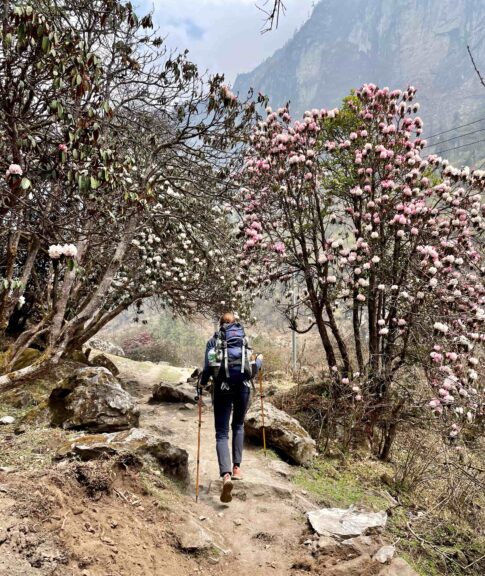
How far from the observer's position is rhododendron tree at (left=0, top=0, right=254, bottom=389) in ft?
13.5

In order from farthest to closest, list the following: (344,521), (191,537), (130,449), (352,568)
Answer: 1. (130,449)
2. (344,521)
3. (191,537)
4. (352,568)

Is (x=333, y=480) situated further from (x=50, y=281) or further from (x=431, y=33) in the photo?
(x=431, y=33)

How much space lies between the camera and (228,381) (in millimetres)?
5180

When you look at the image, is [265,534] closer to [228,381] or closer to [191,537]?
[191,537]

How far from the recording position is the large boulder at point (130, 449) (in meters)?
4.69

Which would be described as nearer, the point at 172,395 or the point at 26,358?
the point at 26,358

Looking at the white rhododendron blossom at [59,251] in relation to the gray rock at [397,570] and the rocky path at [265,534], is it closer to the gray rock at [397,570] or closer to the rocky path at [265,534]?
the rocky path at [265,534]

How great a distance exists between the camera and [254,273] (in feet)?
33.1

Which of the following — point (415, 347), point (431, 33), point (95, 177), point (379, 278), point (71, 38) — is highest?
point (431, 33)

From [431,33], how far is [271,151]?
217385 millimetres

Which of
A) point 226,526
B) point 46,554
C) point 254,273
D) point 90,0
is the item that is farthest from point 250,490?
point 90,0

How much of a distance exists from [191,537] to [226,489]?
95 centimetres

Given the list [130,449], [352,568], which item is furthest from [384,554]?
[130,449]

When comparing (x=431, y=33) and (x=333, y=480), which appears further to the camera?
(x=431, y=33)
